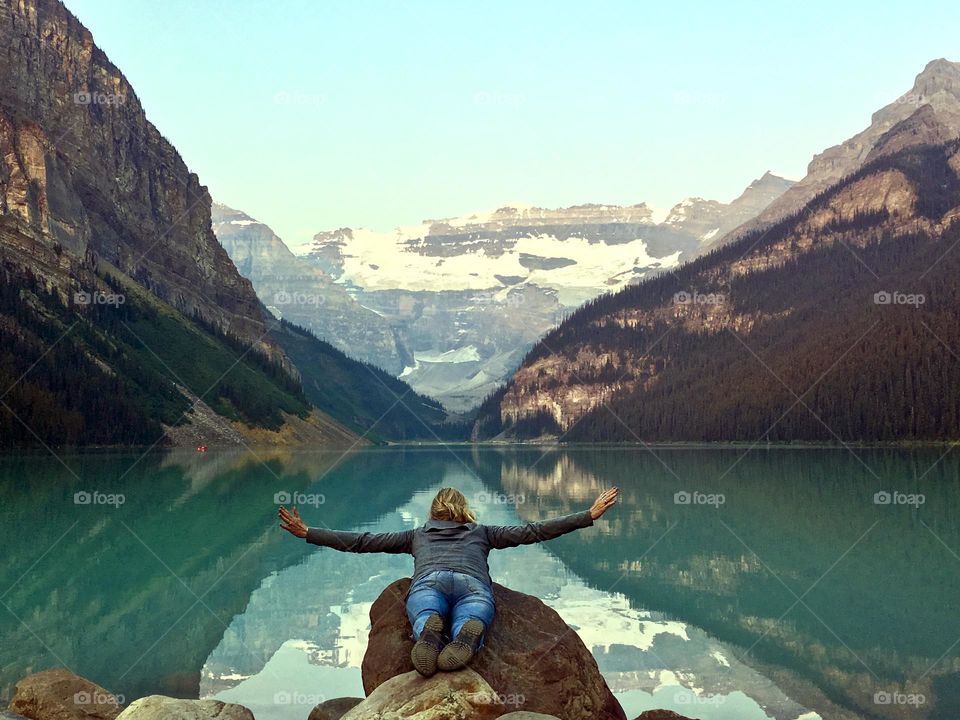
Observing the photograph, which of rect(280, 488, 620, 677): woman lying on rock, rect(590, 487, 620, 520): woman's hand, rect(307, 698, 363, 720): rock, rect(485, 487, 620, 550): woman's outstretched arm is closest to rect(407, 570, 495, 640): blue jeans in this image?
rect(280, 488, 620, 677): woman lying on rock

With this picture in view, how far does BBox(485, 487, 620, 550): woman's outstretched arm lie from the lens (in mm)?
14930

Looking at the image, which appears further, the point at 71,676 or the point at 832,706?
the point at 832,706

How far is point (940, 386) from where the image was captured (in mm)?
179000

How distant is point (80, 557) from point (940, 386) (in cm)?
17304

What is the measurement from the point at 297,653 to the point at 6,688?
6.28m

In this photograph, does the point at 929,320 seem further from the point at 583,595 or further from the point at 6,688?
the point at 6,688

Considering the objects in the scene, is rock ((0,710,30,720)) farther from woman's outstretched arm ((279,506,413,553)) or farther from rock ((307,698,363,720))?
woman's outstretched arm ((279,506,413,553))

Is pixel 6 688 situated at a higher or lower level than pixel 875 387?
higher

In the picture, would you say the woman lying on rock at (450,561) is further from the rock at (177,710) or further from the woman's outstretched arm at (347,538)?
the rock at (177,710)

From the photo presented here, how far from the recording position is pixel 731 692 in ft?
66.5

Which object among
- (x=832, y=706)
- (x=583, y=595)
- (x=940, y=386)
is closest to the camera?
(x=832, y=706)

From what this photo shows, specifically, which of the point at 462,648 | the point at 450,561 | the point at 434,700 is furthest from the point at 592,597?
the point at 434,700

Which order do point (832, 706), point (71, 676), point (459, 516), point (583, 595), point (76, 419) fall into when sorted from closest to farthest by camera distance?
point (459, 516)
point (71, 676)
point (832, 706)
point (583, 595)
point (76, 419)

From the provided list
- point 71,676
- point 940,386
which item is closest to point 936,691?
point 71,676
